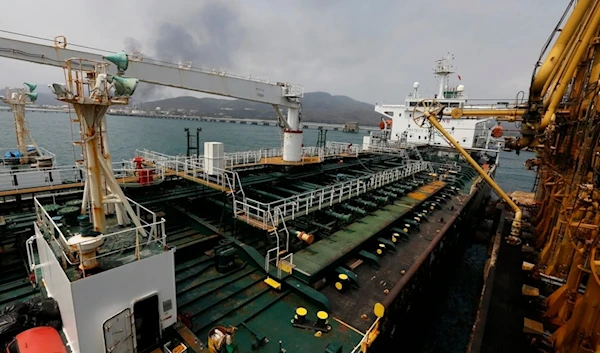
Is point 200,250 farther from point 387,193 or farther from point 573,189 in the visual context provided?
point 573,189

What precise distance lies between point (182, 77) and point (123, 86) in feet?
27.5

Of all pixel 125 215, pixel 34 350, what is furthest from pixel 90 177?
pixel 34 350

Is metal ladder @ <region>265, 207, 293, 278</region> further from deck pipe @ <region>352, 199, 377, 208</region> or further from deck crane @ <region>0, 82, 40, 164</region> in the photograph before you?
deck crane @ <region>0, 82, 40, 164</region>

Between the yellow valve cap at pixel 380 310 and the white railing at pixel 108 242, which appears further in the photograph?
the yellow valve cap at pixel 380 310

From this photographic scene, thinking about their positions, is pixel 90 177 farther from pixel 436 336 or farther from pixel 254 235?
pixel 436 336

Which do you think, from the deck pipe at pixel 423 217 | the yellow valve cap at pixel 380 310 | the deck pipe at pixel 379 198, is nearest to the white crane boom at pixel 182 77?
the deck pipe at pixel 379 198

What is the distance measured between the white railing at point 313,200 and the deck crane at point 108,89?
4.60 meters

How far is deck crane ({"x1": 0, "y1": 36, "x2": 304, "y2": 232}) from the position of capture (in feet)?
23.4

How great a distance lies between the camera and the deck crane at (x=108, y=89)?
7125 millimetres

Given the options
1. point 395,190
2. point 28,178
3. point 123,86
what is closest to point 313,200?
point 395,190

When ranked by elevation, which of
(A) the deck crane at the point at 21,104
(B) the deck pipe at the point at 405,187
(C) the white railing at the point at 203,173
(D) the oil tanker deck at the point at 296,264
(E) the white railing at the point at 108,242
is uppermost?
(A) the deck crane at the point at 21,104

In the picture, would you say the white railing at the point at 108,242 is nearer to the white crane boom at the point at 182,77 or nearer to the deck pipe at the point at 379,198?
the white crane boom at the point at 182,77

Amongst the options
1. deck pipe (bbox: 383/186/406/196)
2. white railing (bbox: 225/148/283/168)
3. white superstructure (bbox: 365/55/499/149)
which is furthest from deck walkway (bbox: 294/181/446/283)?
white superstructure (bbox: 365/55/499/149)

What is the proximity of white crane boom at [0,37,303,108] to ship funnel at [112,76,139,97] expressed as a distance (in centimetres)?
483
